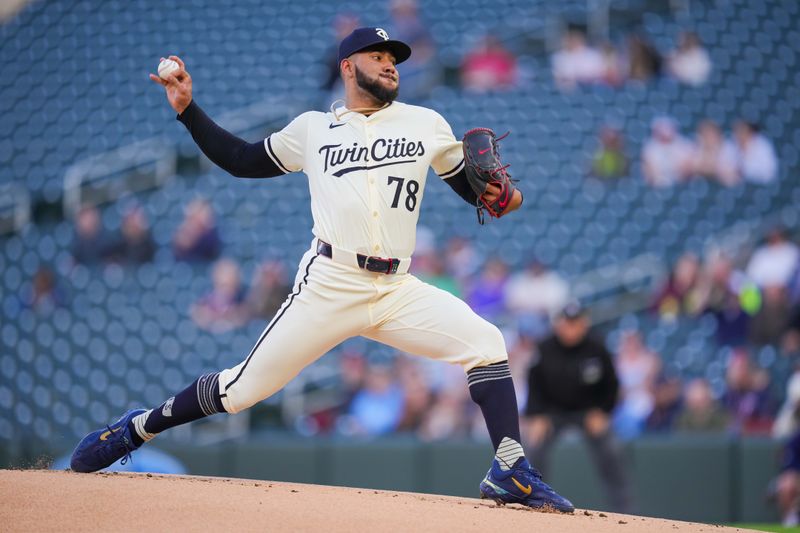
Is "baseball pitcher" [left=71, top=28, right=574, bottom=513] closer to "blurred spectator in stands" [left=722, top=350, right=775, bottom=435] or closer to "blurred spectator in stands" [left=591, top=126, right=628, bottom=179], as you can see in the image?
"blurred spectator in stands" [left=722, top=350, right=775, bottom=435]

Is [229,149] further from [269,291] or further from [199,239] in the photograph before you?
[199,239]

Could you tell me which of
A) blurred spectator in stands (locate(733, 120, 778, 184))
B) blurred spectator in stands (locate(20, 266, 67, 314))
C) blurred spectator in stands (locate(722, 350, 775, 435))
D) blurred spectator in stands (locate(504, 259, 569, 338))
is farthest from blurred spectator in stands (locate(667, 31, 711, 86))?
blurred spectator in stands (locate(20, 266, 67, 314))

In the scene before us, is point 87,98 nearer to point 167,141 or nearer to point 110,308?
point 167,141

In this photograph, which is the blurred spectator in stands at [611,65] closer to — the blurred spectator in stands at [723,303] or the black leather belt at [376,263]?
the blurred spectator in stands at [723,303]

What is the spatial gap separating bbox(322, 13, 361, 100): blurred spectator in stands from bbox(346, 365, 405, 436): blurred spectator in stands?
160 inches

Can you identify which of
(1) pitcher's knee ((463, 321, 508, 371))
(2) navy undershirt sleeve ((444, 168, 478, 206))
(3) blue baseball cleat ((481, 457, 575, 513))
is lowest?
(3) blue baseball cleat ((481, 457, 575, 513))

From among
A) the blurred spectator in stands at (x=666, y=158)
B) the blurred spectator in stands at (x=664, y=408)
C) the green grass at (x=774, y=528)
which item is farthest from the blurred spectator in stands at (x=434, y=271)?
the green grass at (x=774, y=528)

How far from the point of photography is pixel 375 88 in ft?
15.6

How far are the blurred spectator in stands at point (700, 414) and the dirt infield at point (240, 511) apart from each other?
16.6 feet

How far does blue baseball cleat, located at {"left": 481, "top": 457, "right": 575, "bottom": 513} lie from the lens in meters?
4.55

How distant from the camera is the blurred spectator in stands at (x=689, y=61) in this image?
532 inches

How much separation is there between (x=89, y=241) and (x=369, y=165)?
8221 millimetres

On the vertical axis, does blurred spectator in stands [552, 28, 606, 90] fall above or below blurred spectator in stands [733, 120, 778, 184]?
above

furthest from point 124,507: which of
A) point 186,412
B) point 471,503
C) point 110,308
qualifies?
point 110,308
